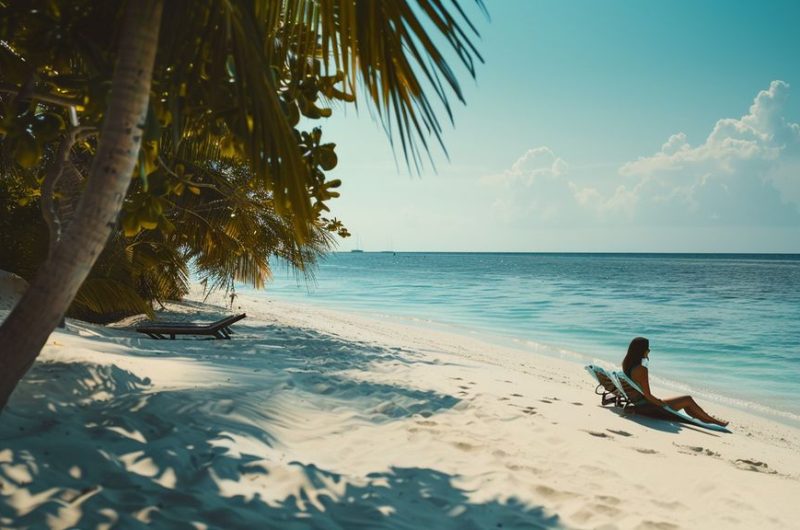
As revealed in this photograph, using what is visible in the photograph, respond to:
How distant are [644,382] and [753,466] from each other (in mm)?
1714

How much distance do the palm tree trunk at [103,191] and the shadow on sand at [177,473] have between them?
73 cm

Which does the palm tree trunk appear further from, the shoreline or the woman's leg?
the shoreline

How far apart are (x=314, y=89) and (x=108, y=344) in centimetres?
446

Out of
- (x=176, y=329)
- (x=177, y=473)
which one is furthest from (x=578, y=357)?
(x=177, y=473)

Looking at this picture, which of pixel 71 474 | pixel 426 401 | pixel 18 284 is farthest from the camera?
pixel 18 284

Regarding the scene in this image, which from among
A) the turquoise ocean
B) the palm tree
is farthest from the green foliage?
the turquoise ocean

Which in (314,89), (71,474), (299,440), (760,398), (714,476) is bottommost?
(760,398)

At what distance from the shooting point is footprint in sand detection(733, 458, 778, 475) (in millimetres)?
5023

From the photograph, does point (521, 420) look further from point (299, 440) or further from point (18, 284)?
point (18, 284)

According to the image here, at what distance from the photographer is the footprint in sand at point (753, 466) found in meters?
5.02

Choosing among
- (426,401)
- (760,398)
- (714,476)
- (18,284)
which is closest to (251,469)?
(426,401)

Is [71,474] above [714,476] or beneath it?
above

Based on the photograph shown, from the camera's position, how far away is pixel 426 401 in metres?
6.01

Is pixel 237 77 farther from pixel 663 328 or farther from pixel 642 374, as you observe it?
pixel 663 328
